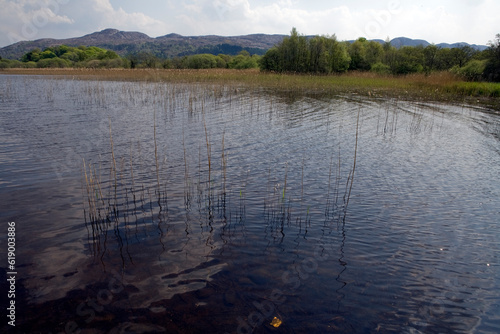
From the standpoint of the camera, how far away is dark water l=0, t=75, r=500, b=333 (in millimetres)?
4062

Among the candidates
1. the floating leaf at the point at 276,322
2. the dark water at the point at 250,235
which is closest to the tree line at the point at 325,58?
the dark water at the point at 250,235

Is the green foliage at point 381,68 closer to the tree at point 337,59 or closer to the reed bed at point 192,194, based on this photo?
the tree at point 337,59

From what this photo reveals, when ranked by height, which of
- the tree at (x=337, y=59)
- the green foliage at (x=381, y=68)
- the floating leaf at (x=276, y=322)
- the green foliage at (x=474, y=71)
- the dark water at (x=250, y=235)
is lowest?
the floating leaf at (x=276, y=322)

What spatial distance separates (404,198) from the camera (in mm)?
7703

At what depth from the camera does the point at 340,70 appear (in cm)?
5369

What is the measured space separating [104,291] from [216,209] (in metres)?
2.87

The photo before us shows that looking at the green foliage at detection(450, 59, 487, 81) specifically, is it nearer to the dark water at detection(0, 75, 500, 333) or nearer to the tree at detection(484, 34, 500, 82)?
the tree at detection(484, 34, 500, 82)

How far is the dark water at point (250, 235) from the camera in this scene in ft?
13.3

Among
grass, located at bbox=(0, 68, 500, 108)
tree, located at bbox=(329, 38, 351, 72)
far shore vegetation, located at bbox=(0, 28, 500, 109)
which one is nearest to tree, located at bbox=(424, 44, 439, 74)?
far shore vegetation, located at bbox=(0, 28, 500, 109)

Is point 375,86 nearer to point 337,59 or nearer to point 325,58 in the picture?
point 325,58

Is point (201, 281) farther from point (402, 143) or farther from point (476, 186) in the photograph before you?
point (402, 143)

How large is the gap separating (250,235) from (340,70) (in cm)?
5292

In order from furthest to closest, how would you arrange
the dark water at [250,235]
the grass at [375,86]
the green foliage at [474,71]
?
the green foliage at [474,71] → the grass at [375,86] → the dark water at [250,235]

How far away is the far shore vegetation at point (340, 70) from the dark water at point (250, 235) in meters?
21.3
